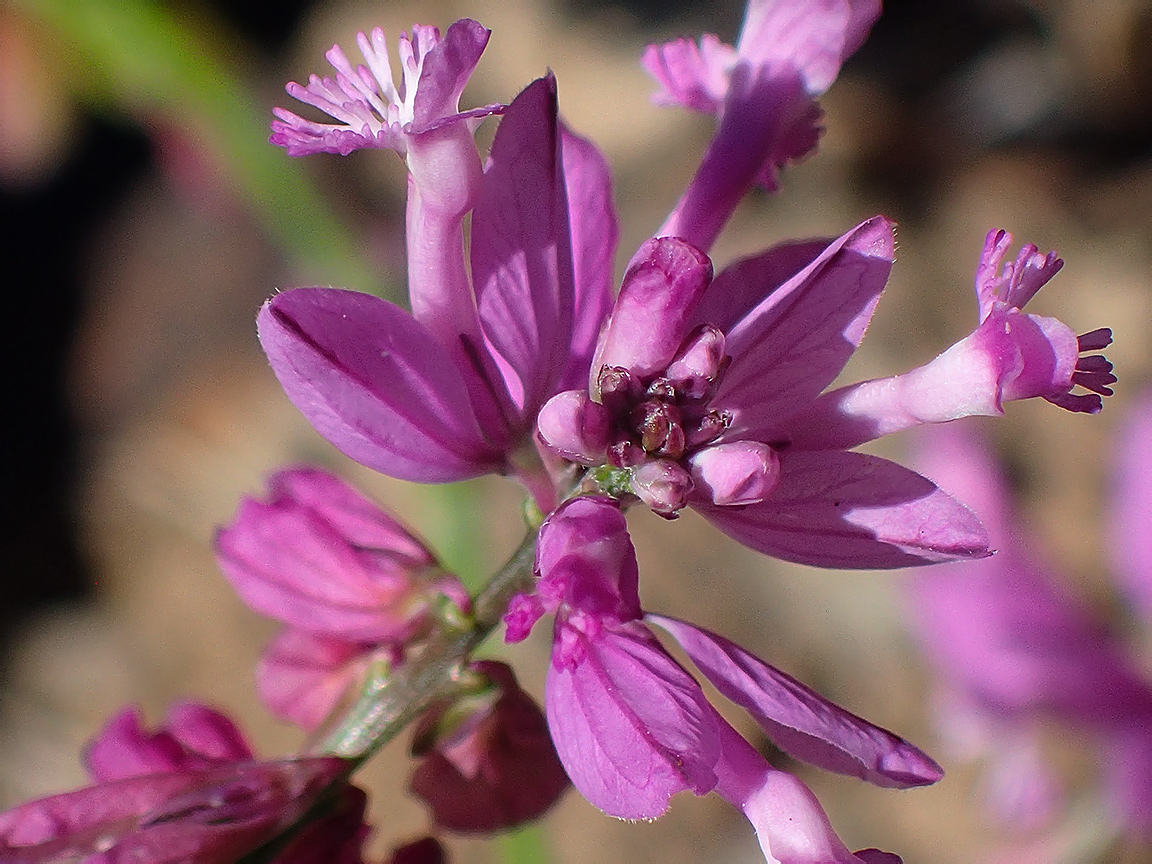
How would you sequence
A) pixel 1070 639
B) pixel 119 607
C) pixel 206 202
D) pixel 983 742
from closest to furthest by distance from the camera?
1. pixel 1070 639
2. pixel 983 742
3. pixel 119 607
4. pixel 206 202

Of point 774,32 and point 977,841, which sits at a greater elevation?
point 774,32

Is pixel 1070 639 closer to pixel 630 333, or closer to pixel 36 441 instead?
pixel 630 333

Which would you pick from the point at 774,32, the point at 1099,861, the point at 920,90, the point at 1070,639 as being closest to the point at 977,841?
the point at 1099,861

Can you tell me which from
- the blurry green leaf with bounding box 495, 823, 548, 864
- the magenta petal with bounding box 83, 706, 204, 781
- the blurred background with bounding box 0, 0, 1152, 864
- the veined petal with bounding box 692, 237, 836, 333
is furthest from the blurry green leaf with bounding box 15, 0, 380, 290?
the veined petal with bounding box 692, 237, 836, 333

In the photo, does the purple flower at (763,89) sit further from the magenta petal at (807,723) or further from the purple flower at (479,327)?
the magenta petal at (807,723)

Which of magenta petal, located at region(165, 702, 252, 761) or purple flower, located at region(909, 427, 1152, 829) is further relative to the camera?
purple flower, located at region(909, 427, 1152, 829)

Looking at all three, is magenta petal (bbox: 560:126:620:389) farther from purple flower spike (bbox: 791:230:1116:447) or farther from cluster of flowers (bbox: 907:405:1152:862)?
cluster of flowers (bbox: 907:405:1152:862)

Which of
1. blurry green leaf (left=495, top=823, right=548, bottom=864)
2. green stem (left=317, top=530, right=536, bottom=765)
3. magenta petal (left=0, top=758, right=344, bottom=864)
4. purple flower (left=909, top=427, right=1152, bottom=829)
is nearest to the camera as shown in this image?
magenta petal (left=0, top=758, right=344, bottom=864)
